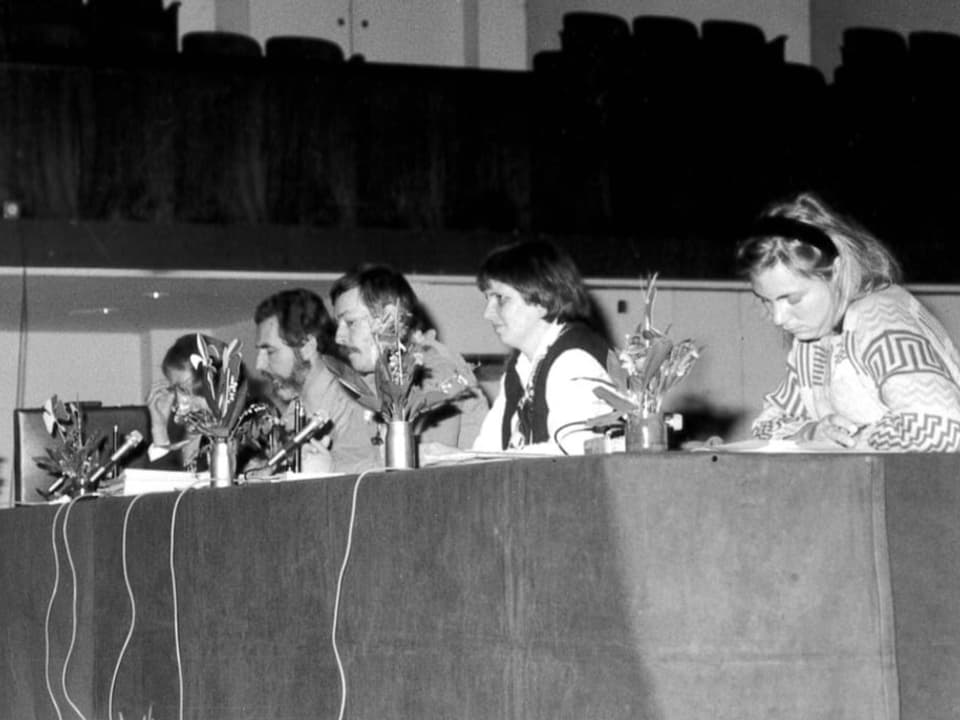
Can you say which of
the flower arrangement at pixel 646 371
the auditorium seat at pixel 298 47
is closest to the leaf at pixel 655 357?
the flower arrangement at pixel 646 371

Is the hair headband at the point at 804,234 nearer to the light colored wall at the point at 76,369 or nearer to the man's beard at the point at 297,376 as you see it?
the man's beard at the point at 297,376

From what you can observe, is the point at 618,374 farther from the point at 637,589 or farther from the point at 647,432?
the point at 637,589

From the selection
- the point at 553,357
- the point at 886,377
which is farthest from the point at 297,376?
the point at 886,377

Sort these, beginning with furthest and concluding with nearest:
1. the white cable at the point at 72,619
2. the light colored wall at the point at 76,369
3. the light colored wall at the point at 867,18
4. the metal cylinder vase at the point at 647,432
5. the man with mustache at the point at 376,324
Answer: the light colored wall at the point at 867,18 → the light colored wall at the point at 76,369 → the white cable at the point at 72,619 → the man with mustache at the point at 376,324 → the metal cylinder vase at the point at 647,432

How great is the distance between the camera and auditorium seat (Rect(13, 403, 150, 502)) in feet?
16.7

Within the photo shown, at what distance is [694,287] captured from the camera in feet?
27.9

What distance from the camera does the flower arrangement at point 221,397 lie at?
11.4 ft

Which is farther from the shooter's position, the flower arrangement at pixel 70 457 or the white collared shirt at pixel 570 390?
the flower arrangement at pixel 70 457

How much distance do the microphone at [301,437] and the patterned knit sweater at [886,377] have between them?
90 cm

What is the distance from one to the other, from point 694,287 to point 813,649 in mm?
6670

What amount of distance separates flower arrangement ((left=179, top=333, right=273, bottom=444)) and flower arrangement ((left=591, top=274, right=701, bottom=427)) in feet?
4.22

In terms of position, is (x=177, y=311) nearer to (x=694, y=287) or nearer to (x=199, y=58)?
(x=199, y=58)

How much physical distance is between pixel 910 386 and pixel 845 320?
22cm

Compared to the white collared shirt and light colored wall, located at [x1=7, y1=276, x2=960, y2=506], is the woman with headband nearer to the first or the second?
the white collared shirt
